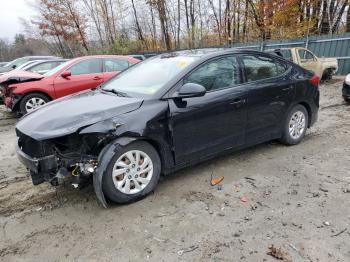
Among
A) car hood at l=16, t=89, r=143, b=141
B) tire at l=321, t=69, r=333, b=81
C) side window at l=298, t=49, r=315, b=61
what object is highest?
car hood at l=16, t=89, r=143, b=141

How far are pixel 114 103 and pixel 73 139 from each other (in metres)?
0.63

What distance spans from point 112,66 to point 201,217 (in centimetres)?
624

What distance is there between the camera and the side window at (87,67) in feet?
26.3

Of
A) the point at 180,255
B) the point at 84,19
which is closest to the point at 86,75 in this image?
the point at 180,255

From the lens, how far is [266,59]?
4.68 metres

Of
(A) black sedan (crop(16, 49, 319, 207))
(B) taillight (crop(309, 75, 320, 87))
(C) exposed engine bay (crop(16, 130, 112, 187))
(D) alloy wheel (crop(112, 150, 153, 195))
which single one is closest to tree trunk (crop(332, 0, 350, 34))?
(B) taillight (crop(309, 75, 320, 87))

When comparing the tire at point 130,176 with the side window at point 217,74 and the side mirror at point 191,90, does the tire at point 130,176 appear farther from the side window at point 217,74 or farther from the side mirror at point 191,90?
the side window at point 217,74

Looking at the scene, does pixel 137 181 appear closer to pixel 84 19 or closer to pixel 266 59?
pixel 266 59

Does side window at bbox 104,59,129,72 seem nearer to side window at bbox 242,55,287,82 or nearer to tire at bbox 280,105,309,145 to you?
side window at bbox 242,55,287,82

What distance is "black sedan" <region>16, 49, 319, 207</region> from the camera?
125 inches

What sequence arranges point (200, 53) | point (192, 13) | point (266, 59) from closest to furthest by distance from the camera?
1. point (200, 53)
2. point (266, 59)
3. point (192, 13)

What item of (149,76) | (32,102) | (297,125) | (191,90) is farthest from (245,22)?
(191,90)

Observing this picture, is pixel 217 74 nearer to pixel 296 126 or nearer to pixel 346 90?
pixel 296 126

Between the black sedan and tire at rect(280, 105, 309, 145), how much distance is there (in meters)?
0.03
